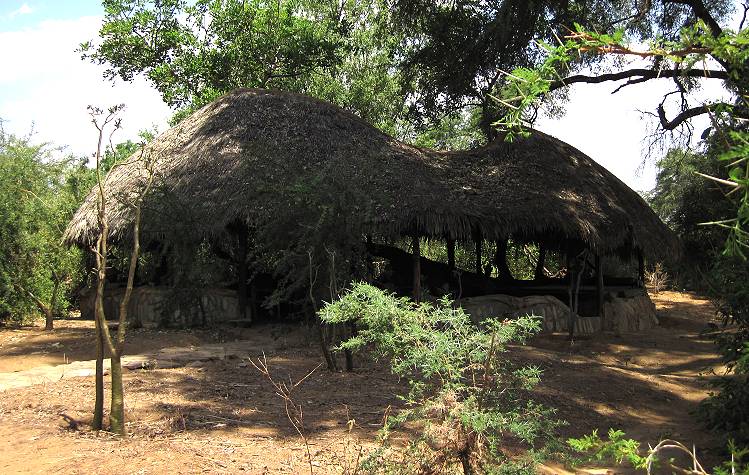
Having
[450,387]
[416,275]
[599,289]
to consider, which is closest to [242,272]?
[416,275]

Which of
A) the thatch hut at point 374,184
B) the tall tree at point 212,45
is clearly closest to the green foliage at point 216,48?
the tall tree at point 212,45

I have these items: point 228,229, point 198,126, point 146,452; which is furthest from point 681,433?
point 198,126

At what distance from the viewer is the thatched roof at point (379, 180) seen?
11539 millimetres

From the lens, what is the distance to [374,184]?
1207 cm

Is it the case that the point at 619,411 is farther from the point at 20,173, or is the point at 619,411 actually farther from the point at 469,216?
the point at 20,173

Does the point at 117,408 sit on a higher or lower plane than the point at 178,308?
lower

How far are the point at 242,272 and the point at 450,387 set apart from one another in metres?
9.25

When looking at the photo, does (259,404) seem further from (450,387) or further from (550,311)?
(550,311)

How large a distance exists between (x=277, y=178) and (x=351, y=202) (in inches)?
154

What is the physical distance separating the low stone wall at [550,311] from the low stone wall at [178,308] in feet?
13.7

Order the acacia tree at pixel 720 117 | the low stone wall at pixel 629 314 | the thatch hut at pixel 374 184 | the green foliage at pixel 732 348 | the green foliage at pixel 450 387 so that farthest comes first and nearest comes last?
the low stone wall at pixel 629 314, the thatch hut at pixel 374 184, the green foliage at pixel 732 348, the green foliage at pixel 450 387, the acacia tree at pixel 720 117

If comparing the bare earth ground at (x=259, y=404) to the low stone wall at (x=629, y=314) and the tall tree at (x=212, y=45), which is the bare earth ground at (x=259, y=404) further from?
the tall tree at (x=212, y=45)

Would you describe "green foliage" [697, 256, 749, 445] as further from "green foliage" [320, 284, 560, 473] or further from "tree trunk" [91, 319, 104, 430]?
"tree trunk" [91, 319, 104, 430]

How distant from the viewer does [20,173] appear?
525 inches
